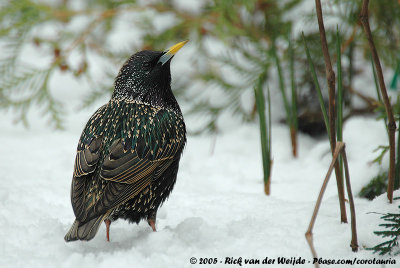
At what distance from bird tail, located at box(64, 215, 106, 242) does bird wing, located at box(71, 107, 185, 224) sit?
0.03 metres

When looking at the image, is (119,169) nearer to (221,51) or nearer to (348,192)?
(348,192)

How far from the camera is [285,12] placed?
4.39 m

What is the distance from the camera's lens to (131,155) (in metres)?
2.26

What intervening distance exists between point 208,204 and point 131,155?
697 mm

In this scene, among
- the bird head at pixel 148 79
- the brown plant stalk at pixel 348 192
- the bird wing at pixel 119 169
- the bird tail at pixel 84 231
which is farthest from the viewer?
the bird head at pixel 148 79

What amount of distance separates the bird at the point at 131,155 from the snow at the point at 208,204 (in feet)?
0.50

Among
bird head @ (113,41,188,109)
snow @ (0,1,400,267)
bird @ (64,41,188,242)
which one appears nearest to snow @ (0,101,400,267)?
snow @ (0,1,400,267)

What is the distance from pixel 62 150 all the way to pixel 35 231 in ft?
5.42

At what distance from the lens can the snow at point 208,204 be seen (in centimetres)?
203

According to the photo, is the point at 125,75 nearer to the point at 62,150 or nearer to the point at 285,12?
the point at 62,150

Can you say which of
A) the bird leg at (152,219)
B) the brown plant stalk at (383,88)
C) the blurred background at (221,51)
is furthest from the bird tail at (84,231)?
the blurred background at (221,51)

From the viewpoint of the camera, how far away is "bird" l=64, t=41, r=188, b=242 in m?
2.15

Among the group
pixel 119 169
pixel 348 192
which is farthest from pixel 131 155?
pixel 348 192

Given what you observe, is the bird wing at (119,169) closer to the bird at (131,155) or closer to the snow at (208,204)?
the bird at (131,155)
